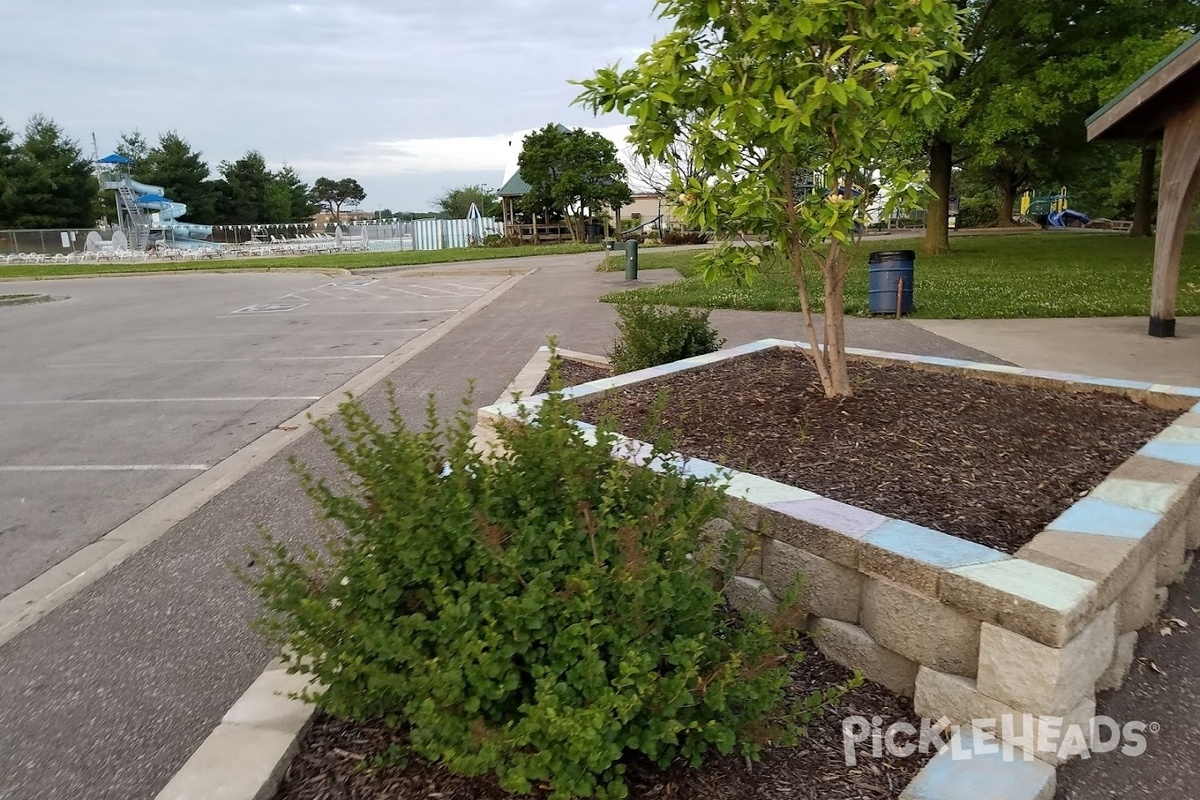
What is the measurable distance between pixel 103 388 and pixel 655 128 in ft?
24.9

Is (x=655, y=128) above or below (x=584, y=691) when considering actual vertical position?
above

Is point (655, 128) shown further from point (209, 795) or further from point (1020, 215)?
point (1020, 215)

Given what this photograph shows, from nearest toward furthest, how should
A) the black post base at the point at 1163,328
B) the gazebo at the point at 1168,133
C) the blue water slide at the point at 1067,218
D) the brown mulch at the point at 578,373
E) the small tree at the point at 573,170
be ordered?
the brown mulch at the point at 578,373 → the gazebo at the point at 1168,133 → the black post base at the point at 1163,328 → the small tree at the point at 573,170 → the blue water slide at the point at 1067,218

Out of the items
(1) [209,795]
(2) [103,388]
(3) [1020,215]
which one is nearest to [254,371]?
(2) [103,388]

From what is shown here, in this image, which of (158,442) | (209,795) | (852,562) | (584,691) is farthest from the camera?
(158,442)

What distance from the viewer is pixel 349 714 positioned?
84.9 inches

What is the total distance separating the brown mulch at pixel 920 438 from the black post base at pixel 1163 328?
17.9 ft

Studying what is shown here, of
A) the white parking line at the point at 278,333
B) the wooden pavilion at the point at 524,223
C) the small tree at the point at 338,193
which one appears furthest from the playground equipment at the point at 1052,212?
the small tree at the point at 338,193

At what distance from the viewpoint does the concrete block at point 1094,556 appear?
7.93 feet

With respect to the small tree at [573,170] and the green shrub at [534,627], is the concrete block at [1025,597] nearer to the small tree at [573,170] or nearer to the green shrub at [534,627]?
the green shrub at [534,627]

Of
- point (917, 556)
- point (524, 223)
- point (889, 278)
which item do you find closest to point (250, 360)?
point (889, 278)

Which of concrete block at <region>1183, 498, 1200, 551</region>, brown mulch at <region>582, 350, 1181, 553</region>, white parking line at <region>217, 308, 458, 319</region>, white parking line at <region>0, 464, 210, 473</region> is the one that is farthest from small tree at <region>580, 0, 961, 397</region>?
white parking line at <region>217, 308, 458, 319</region>

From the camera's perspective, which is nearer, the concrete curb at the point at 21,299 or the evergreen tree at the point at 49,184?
the concrete curb at the point at 21,299

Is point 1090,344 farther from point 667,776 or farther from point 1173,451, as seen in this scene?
point 667,776
